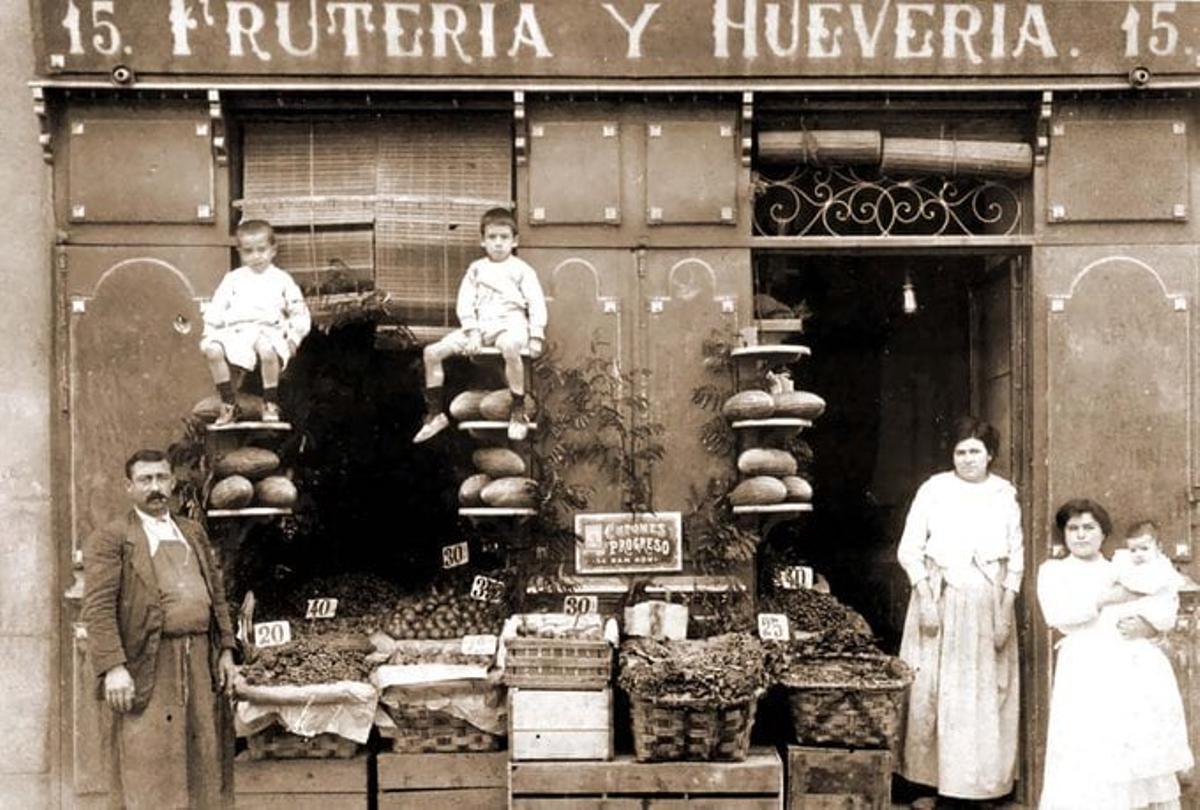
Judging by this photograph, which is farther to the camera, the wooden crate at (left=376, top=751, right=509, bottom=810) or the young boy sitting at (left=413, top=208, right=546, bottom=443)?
the young boy sitting at (left=413, top=208, right=546, bottom=443)

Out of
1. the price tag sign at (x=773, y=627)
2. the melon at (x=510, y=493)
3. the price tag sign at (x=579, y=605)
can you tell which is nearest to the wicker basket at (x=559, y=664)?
the price tag sign at (x=579, y=605)

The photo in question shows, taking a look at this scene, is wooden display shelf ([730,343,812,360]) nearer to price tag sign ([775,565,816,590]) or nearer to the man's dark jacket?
price tag sign ([775,565,816,590])

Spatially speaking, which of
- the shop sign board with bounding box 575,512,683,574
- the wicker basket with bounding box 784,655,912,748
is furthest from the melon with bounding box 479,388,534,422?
the wicker basket with bounding box 784,655,912,748

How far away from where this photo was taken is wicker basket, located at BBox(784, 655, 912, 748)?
7.11 metres

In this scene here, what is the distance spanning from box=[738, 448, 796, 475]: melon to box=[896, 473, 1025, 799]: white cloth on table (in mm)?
858

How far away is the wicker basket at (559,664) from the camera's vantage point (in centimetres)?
705

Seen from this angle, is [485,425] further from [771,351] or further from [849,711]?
[849,711]

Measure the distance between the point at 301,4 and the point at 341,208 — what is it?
1.14 m

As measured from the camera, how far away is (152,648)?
22.3 ft

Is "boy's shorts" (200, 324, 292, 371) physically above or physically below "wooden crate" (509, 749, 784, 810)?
above

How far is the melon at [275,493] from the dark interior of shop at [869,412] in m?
3.76

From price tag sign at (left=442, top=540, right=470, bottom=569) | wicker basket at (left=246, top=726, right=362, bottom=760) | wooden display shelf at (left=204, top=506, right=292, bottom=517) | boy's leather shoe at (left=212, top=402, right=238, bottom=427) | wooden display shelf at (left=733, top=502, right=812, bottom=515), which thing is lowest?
wicker basket at (left=246, top=726, right=362, bottom=760)

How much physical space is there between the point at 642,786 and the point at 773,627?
126cm

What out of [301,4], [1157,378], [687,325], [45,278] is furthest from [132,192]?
[1157,378]
